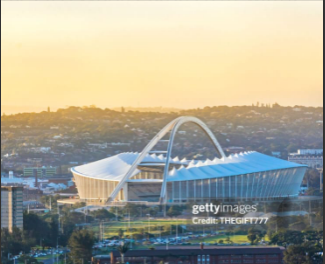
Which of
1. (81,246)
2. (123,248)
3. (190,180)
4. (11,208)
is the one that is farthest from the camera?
(190,180)

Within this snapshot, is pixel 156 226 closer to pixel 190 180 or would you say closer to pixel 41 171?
pixel 190 180

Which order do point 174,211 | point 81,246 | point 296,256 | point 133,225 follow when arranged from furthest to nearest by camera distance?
point 174,211, point 133,225, point 81,246, point 296,256

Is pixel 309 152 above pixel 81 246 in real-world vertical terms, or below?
above

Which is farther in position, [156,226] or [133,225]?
[133,225]

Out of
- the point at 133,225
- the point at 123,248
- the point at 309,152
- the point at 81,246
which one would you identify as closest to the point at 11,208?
the point at 133,225

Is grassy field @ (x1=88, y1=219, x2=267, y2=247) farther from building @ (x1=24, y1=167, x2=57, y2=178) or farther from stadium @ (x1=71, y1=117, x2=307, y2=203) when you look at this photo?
building @ (x1=24, y1=167, x2=57, y2=178)

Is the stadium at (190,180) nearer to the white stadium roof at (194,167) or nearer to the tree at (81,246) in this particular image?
the white stadium roof at (194,167)

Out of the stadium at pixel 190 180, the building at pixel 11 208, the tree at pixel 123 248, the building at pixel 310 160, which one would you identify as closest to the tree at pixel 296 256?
the tree at pixel 123 248

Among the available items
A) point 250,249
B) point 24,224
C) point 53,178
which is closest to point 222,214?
point 250,249

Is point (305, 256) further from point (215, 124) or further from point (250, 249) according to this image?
point (215, 124)
